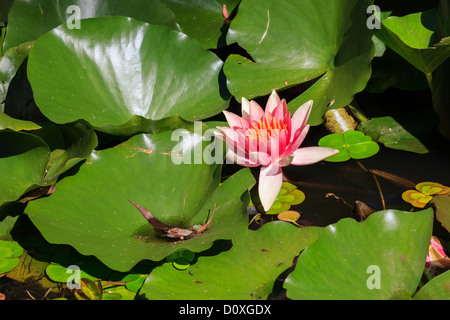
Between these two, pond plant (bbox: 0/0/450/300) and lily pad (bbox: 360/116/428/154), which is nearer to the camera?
pond plant (bbox: 0/0/450/300)

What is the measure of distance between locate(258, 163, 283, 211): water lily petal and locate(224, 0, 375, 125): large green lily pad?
303 mm

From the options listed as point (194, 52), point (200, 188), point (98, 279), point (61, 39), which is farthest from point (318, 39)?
point (98, 279)

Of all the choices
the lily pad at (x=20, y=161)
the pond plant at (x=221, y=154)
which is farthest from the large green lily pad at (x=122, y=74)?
the lily pad at (x=20, y=161)

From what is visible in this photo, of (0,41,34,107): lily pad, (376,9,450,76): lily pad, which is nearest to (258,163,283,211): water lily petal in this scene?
(376,9,450,76): lily pad

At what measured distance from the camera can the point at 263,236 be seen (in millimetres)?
1520

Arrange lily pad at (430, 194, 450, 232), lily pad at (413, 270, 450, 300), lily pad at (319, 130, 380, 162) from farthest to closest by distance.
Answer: lily pad at (319, 130, 380, 162) → lily pad at (430, 194, 450, 232) → lily pad at (413, 270, 450, 300)

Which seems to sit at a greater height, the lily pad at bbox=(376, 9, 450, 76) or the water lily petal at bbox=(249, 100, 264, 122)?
the lily pad at bbox=(376, 9, 450, 76)

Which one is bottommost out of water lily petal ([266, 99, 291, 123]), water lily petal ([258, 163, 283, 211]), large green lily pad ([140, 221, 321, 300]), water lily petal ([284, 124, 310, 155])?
large green lily pad ([140, 221, 321, 300])

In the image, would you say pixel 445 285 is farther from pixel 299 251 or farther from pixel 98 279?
pixel 98 279

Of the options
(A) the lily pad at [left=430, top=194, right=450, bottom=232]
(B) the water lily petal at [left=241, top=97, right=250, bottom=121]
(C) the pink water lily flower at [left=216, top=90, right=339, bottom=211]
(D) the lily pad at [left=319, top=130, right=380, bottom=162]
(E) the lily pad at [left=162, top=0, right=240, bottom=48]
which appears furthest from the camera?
(E) the lily pad at [left=162, top=0, right=240, bottom=48]

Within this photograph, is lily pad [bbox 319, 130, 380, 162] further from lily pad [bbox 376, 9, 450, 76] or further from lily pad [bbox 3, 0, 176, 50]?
lily pad [bbox 3, 0, 176, 50]

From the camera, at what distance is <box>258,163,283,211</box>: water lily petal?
167 cm

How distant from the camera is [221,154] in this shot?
1.71 m
